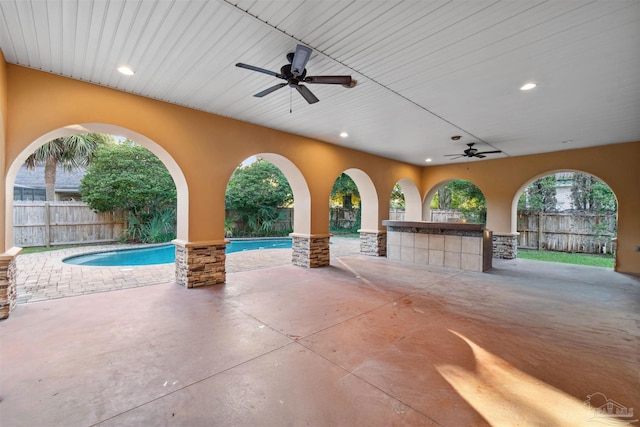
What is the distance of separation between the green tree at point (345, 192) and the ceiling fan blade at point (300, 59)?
11.8 metres

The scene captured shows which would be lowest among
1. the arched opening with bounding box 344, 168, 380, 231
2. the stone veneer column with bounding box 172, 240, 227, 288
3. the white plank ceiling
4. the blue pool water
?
the blue pool water

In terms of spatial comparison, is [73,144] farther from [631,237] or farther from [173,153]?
[631,237]

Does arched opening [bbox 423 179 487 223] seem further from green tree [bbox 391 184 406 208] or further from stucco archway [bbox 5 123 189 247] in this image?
stucco archway [bbox 5 123 189 247]

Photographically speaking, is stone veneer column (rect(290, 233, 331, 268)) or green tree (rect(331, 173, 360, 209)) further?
green tree (rect(331, 173, 360, 209))

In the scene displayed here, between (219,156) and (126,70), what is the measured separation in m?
1.95

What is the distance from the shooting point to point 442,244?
725 centimetres

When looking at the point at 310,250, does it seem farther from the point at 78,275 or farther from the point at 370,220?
the point at 78,275

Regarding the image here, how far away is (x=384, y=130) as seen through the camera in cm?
610

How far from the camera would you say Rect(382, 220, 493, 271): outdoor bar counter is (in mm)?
6730

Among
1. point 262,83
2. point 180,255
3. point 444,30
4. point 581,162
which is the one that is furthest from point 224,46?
point 581,162

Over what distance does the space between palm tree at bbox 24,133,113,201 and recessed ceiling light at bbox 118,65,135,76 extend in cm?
721

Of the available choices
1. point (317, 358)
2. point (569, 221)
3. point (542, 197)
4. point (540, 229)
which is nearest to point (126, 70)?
point (317, 358)
